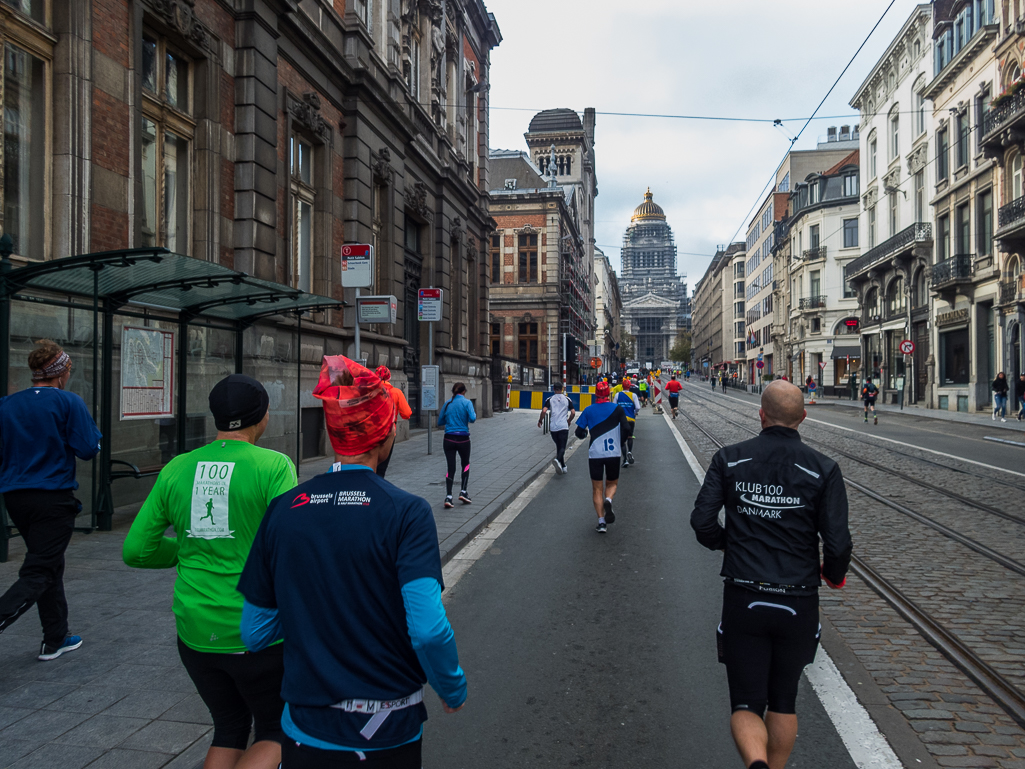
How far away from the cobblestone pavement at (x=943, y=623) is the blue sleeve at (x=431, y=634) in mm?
2699

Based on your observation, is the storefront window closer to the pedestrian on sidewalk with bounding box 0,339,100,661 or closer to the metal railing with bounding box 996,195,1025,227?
the metal railing with bounding box 996,195,1025,227

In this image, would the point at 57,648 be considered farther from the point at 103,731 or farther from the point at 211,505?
the point at 211,505

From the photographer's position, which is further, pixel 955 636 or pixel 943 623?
pixel 943 623

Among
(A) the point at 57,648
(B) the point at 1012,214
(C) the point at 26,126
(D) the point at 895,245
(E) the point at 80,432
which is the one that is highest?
(D) the point at 895,245

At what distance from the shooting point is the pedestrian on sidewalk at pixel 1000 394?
83.6ft

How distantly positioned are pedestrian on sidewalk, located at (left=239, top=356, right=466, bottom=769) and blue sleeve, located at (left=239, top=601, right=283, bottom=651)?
0.14 metres

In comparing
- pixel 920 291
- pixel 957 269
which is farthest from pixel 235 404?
pixel 920 291

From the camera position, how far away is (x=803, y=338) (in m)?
58.2

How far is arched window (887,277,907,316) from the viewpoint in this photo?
40.1m

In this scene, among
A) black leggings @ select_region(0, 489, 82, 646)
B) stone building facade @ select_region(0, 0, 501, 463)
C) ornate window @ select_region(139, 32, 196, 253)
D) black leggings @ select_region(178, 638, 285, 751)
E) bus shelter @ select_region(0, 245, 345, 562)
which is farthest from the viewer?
ornate window @ select_region(139, 32, 196, 253)

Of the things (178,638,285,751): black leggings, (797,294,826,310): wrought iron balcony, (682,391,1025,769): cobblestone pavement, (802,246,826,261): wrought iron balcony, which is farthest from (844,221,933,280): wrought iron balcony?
(178,638,285,751): black leggings

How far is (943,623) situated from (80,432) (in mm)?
5907

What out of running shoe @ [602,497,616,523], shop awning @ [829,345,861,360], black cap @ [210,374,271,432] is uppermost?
shop awning @ [829,345,861,360]

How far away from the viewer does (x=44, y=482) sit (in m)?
4.39
